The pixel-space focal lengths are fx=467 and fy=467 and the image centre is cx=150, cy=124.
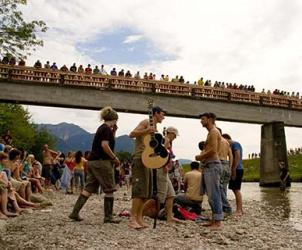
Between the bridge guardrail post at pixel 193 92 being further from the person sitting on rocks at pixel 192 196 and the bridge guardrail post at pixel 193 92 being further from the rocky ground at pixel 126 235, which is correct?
the rocky ground at pixel 126 235

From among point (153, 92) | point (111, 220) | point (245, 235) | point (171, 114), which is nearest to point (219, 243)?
point (245, 235)

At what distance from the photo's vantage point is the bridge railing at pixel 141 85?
26328mm

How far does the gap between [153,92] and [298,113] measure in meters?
14.6

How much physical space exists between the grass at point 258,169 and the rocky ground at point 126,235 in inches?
1646

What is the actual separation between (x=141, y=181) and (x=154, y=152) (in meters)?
0.54

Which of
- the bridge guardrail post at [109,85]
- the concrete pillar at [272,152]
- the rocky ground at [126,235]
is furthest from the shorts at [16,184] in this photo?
the concrete pillar at [272,152]

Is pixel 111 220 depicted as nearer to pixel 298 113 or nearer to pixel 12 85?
pixel 12 85

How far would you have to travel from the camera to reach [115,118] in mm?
8133

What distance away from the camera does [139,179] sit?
24.9 feet

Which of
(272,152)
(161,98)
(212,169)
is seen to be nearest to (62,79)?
(161,98)

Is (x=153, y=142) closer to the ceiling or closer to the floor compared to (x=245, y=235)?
closer to the ceiling

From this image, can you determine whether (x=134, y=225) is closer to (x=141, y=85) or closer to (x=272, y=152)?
(x=141, y=85)

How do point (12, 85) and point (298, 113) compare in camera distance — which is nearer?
point (12, 85)

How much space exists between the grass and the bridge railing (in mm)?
14437
